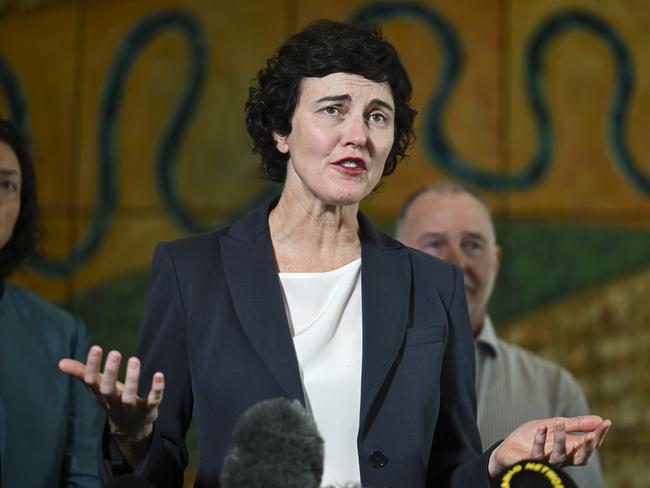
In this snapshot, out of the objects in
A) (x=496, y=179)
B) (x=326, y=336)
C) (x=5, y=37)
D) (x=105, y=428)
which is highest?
(x=5, y=37)

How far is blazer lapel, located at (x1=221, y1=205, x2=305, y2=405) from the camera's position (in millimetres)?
1770

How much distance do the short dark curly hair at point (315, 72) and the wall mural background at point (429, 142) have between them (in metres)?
2.70

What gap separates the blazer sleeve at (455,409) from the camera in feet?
6.32

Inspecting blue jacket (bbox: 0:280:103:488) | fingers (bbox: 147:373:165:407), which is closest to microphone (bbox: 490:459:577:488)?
fingers (bbox: 147:373:165:407)

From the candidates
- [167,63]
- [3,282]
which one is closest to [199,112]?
[167,63]

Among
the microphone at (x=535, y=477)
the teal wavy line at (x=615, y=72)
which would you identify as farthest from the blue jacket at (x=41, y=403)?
the teal wavy line at (x=615, y=72)

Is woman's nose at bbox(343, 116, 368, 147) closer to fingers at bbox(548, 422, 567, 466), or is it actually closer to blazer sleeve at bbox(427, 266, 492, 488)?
blazer sleeve at bbox(427, 266, 492, 488)

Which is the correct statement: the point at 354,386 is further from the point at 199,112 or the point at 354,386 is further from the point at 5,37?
the point at 5,37

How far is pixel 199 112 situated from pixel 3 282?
2504 millimetres

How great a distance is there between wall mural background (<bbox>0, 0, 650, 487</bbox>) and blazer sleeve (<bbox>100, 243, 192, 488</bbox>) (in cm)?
295

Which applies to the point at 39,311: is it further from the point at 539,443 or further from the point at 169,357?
the point at 539,443

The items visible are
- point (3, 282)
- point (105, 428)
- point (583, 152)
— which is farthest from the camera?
point (583, 152)

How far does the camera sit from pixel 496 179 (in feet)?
15.4

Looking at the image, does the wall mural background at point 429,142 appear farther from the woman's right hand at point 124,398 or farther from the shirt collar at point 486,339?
the woman's right hand at point 124,398
